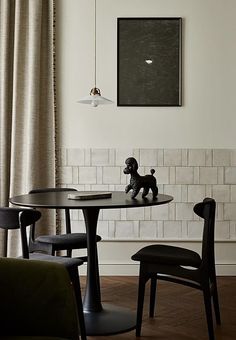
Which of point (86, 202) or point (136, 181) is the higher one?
point (136, 181)

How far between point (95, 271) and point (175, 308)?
2.22ft

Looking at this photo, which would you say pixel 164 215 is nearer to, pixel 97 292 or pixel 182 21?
pixel 97 292

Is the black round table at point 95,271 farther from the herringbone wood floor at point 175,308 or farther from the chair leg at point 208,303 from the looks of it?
the chair leg at point 208,303

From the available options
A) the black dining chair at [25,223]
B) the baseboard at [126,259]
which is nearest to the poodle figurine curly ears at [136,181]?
the black dining chair at [25,223]

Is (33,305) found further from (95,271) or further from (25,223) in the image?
(95,271)

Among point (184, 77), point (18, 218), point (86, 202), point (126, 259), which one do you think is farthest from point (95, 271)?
point (184, 77)

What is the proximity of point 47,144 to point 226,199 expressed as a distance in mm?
1587

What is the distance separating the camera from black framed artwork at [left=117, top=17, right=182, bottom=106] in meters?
4.46

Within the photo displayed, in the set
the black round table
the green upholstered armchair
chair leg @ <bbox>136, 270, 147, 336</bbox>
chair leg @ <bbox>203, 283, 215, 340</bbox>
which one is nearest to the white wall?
the black round table

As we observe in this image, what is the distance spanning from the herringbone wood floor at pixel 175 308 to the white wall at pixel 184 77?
117cm

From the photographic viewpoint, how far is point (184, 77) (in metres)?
4.48

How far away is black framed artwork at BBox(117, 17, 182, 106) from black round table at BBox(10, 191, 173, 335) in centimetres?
133

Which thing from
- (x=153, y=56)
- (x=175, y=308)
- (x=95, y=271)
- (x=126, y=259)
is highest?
(x=153, y=56)

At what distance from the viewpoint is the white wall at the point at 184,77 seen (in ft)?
14.6
